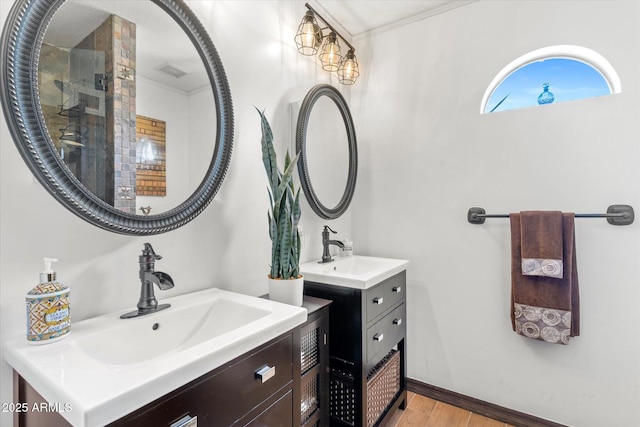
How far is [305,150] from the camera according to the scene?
1.84 meters

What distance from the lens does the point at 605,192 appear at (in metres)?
1.61

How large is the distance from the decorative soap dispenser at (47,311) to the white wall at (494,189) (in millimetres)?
1875

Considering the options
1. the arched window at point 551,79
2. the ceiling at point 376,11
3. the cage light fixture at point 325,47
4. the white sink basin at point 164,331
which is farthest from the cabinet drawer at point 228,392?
the ceiling at point 376,11

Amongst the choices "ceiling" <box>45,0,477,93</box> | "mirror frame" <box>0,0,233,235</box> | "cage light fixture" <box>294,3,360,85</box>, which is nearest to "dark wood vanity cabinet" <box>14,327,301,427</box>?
"mirror frame" <box>0,0,233,235</box>

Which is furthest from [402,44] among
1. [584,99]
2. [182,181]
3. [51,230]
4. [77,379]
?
[77,379]

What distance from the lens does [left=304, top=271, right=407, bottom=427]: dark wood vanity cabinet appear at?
4.76 ft

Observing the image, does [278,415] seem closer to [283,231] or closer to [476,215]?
[283,231]

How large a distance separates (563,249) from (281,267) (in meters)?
1.49

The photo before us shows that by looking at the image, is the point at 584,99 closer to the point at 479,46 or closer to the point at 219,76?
the point at 479,46

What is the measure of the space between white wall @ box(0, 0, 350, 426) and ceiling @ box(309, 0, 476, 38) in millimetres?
279

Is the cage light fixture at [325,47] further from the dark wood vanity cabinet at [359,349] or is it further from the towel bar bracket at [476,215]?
the dark wood vanity cabinet at [359,349]

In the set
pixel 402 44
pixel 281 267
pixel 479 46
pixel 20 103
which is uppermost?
pixel 402 44

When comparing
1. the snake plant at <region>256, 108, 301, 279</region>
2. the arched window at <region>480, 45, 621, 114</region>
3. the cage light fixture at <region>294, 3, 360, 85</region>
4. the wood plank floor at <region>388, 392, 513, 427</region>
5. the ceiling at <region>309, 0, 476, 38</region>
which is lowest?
the wood plank floor at <region>388, 392, 513, 427</region>

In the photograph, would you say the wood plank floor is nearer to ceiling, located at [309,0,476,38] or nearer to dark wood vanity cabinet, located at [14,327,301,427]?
dark wood vanity cabinet, located at [14,327,301,427]
